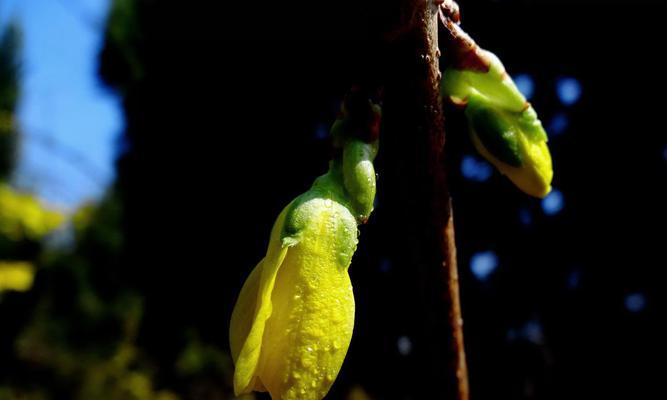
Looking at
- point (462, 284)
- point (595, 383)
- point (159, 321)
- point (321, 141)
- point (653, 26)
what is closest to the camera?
point (653, 26)

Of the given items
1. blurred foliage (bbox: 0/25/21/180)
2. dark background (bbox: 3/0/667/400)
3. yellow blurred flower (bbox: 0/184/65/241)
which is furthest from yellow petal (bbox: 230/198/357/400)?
blurred foliage (bbox: 0/25/21/180)

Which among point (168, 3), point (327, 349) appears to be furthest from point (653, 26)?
point (168, 3)

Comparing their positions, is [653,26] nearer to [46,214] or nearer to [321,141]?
[321,141]

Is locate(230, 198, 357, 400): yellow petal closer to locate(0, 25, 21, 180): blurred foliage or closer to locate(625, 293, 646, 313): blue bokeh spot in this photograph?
locate(625, 293, 646, 313): blue bokeh spot

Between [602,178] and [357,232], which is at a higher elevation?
[602,178]

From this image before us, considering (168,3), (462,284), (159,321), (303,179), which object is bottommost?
(159,321)

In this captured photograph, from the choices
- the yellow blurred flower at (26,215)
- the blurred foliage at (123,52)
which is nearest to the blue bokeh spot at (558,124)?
the blurred foliage at (123,52)
